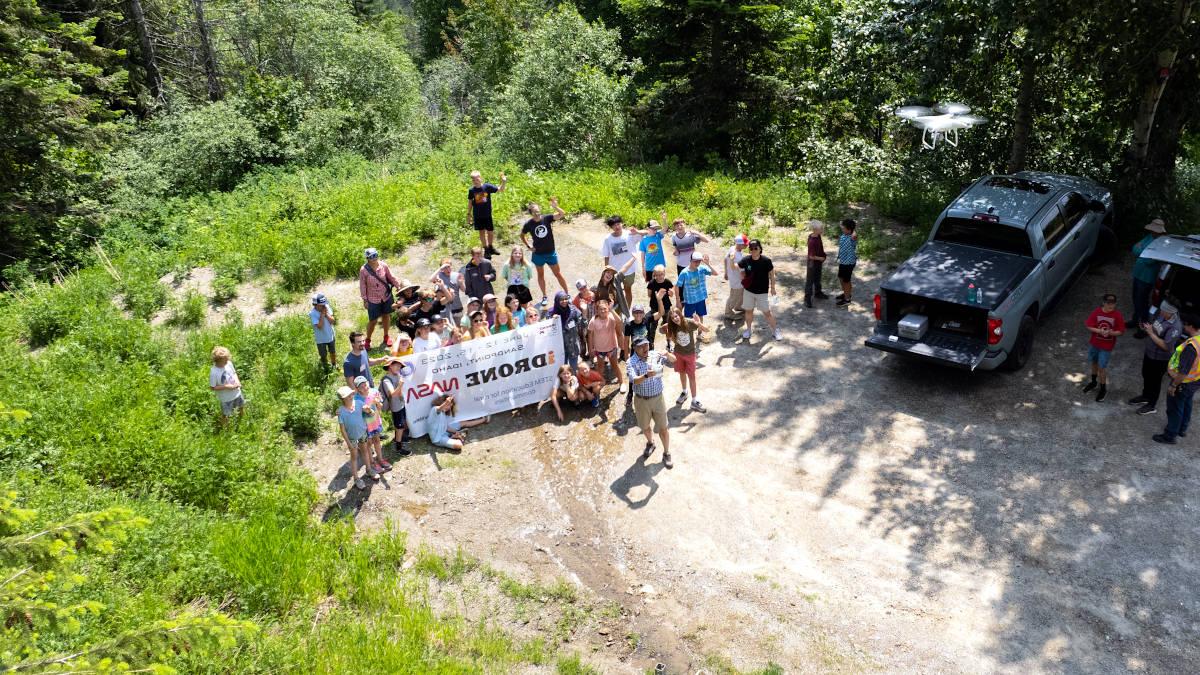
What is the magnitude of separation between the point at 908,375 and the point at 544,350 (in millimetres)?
5290

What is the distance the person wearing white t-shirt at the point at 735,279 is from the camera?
533 inches

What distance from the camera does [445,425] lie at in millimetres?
11500

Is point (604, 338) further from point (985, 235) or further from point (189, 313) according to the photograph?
point (189, 313)

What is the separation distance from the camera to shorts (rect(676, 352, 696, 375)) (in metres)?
11.3

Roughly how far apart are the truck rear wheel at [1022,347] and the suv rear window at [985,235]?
1.02 m

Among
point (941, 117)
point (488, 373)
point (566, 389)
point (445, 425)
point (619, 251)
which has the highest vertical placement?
point (941, 117)

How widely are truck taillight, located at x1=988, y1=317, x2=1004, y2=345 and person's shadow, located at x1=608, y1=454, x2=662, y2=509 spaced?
473 cm

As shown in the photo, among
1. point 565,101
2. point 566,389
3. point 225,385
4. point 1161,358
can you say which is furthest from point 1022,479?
point 565,101

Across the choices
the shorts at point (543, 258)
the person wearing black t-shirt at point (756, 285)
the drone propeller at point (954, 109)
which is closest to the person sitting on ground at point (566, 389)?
the person wearing black t-shirt at point (756, 285)

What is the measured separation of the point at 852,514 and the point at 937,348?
309 cm

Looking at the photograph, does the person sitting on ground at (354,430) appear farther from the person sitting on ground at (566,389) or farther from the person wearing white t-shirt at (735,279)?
the person wearing white t-shirt at (735,279)

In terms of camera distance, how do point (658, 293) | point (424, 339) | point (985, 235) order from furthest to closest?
1. point (658, 293)
2. point (985, 235)
3. point (424, 339)

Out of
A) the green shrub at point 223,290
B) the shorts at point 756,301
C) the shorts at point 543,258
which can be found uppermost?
the shorts at point 543,258

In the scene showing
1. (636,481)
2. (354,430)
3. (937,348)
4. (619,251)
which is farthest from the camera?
(619,251)
